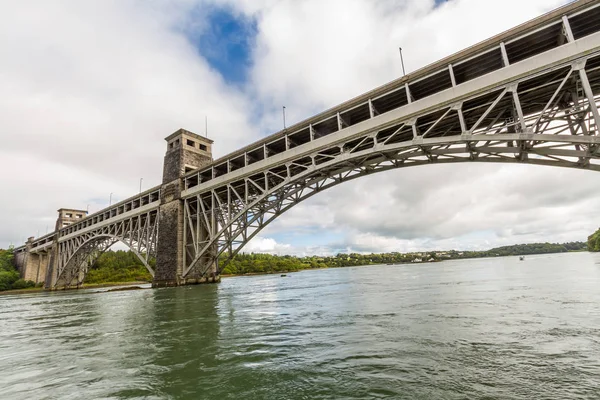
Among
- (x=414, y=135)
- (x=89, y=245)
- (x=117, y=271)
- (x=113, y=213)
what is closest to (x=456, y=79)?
(x=414, y=135)

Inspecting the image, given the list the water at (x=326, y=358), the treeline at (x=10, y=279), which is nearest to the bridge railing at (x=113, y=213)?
the treeline at (x=10, y=279)

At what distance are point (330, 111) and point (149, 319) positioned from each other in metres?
15.4

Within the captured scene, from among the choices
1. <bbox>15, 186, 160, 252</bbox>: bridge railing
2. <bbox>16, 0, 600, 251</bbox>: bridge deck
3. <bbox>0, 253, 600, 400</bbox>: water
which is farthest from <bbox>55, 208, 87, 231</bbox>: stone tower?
<bbox>0, 253, 600, 400</bbox>: water

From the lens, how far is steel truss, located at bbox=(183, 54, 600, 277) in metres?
10.4

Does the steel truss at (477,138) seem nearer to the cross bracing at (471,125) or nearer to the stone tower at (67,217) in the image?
the cross bracing at (471,125)

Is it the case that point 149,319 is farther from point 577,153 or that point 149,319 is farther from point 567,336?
point 577,153

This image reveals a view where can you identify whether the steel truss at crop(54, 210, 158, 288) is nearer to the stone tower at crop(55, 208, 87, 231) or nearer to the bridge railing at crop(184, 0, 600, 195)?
the stone tower at crop(55, 208, 87, 231)

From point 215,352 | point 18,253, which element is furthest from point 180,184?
point 18,253

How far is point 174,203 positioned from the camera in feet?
96.4

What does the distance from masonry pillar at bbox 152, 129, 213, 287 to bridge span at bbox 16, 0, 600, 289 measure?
0.12m

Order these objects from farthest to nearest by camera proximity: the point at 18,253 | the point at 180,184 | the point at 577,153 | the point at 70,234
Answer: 1. the point at 18,253
2. the point at 70,234
3. the point at 180,184
4. the point at 577,153

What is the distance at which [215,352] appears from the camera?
5648mm

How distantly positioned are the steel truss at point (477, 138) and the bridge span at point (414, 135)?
0.06 m

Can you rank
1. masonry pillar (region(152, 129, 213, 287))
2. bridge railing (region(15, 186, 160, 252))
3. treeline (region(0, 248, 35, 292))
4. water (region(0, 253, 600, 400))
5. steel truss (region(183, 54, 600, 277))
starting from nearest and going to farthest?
1. water (region(0, 253, 600, 400))
2. steel truss (region(183, 54, 600, 277))
3. masonry pillar (region(152, 129, 213, 287))
4. bridge railing (region(15, 186, 160, 252))
5. treeline (region(0, 248, 35, 292))
